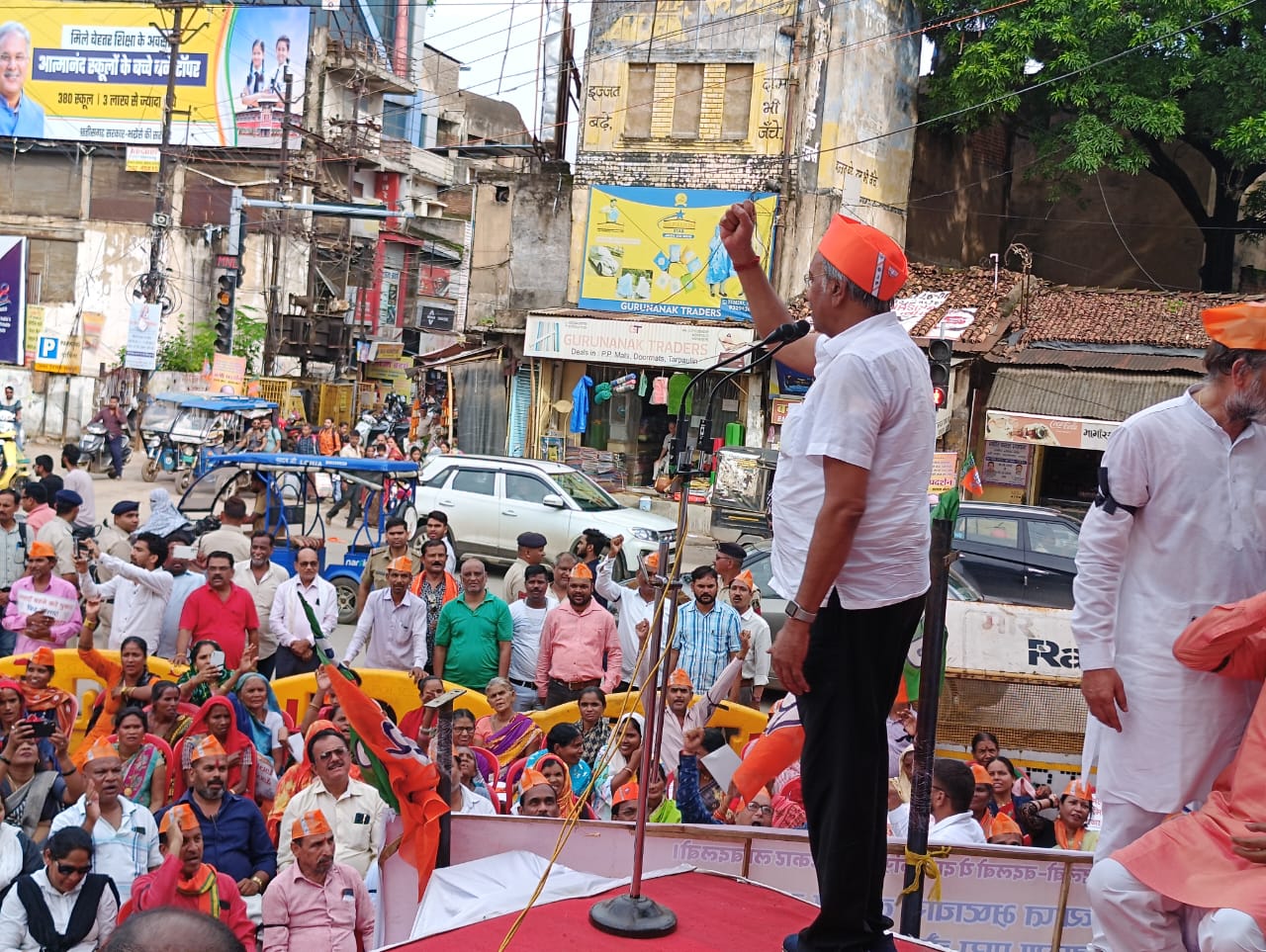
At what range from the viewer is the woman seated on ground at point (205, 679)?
8078 mm

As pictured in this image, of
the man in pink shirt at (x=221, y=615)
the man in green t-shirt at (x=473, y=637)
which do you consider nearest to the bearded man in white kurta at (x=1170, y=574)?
the man in green t-shirt at (x=473, y=637)

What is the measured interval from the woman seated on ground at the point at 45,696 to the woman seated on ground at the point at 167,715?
49 cm

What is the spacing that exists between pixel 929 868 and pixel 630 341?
68.5 feet

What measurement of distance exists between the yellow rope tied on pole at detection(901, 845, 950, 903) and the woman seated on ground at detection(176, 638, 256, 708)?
5045 millimetres

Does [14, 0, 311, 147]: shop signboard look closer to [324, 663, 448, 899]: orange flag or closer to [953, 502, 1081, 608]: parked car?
[953, 502, 1081, 608]: parked car

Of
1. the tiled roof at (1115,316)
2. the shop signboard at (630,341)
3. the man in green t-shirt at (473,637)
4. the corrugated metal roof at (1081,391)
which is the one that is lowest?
the man in green t-shirt at (473,637)

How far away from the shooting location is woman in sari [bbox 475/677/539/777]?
764cm

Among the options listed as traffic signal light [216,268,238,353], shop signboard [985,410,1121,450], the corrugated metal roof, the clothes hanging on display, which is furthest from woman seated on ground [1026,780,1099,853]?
traffic signal light [216,268,238,353]

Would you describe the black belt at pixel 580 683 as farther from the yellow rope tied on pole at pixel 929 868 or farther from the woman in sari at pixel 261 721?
the yellow rope tied on pole at pixel 929 868

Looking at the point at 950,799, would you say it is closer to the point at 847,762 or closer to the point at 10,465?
the point at 847,762

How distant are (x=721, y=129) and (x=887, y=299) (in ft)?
71.4

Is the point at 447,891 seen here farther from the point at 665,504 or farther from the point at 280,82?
the point at 280,82

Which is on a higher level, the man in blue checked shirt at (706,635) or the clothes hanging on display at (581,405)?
the clothes hanging on display at (581,405)

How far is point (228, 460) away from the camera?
14609 millimetres
